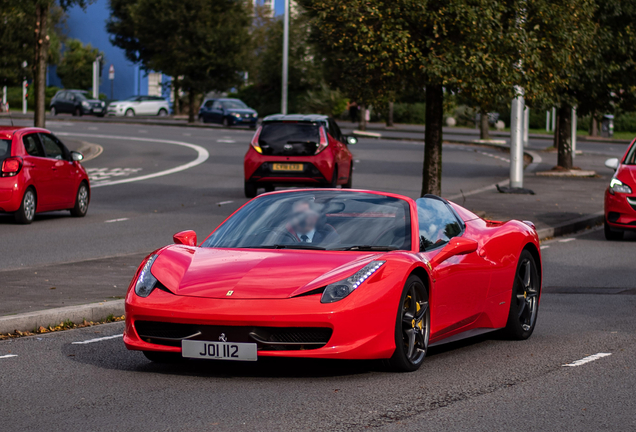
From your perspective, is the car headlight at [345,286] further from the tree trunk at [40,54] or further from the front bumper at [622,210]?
the tree trunk at [40,54]

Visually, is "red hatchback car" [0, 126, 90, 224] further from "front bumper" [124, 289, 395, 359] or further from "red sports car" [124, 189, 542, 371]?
"front bumper" [124, 289, 395, 359]

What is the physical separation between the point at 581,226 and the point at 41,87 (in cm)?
1747

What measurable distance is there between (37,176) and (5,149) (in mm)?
695

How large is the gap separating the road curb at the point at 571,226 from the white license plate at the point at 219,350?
10.9 metres

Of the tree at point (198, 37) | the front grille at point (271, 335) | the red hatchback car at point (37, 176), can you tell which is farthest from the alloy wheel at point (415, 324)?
the tree at point (198, 37)

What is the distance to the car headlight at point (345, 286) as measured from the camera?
20.6 feet

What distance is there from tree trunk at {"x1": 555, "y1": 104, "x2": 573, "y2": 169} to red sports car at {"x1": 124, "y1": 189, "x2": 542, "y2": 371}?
72.9 feet

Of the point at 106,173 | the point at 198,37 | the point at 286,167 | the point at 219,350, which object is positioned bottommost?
the point at 219,350

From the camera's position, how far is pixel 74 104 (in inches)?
2707

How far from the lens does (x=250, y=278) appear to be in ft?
21.2

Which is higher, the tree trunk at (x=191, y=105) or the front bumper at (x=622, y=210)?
the tree trunk at (x=191, y=105)

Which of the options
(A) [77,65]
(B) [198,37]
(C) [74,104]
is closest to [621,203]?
(B) [198,37]

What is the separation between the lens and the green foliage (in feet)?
295

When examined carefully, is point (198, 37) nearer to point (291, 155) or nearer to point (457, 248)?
point (291, 155)
